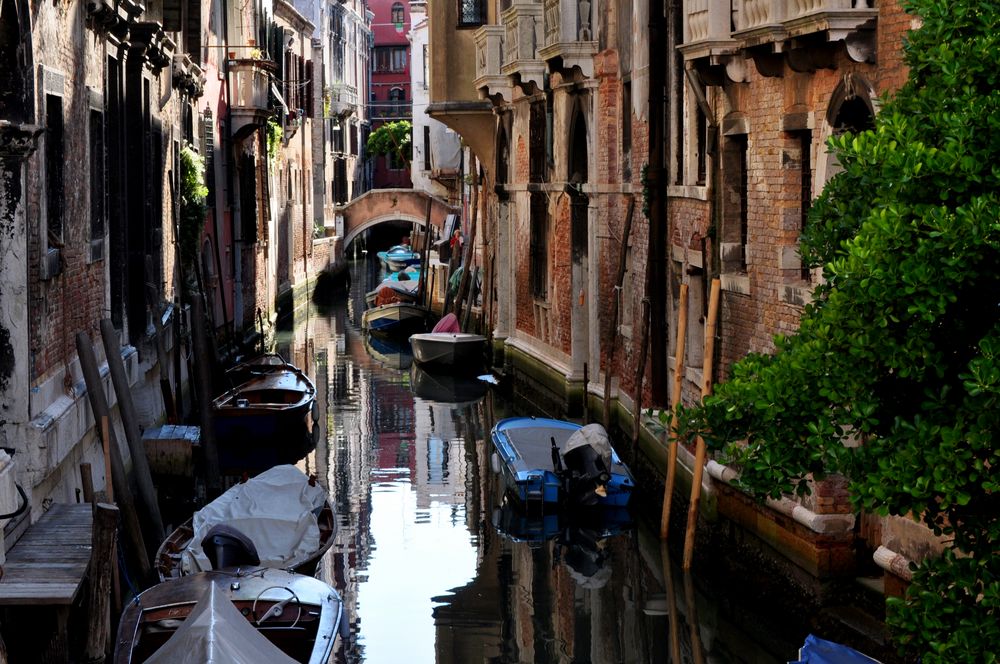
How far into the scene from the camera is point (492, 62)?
21688 mm

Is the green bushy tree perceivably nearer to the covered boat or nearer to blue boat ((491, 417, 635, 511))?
the covered boat

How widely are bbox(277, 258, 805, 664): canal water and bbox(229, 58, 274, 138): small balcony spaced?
9321 mm

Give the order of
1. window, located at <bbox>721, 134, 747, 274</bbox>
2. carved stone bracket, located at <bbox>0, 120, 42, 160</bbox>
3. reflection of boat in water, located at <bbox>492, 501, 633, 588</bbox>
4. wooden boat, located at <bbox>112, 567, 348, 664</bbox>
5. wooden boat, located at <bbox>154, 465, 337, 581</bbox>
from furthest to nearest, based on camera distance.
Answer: reflection of boat in water, located at <bbox>492, 501, 633, 588</bbox>
window, located at <bbox>721, 134, 747, 274</bbox>
wooden boat, located at <bbox>154, 465, 337, 581</bbox>
carved stone bracket, located at <bbox>0, 120, 42, 160</bbox>
wooden boat, located at <bbox>112, 567, 348, 664</bbox>

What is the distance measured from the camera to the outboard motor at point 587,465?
43.4 feet

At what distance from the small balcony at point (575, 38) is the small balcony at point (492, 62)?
390 centimetres

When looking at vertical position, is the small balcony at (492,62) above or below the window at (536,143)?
above

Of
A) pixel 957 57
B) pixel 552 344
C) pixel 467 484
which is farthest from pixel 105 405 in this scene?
pixel 552 344

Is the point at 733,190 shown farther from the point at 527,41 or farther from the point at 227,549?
the point at 527,41

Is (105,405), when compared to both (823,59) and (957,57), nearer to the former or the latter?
(823,59)

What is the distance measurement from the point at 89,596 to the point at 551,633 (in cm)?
342

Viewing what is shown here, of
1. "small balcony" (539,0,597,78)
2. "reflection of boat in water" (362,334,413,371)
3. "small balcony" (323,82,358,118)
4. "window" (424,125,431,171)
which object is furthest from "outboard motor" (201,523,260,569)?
"small balcony" (323,82,358,118)

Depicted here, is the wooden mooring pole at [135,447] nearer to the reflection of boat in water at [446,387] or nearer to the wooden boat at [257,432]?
the wooden boat at [257,432]

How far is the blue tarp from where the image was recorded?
6.80 meters

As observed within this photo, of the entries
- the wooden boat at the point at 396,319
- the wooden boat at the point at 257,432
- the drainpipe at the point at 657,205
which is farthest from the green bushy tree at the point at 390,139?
the drainpipe at the point at 657,205
